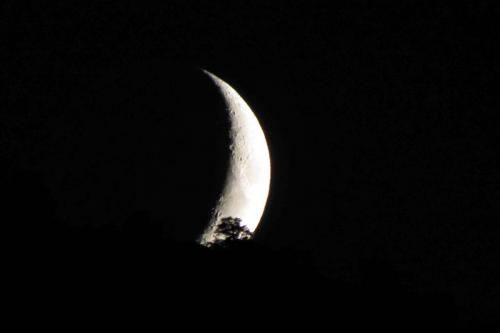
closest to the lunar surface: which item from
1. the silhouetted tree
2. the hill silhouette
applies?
the silhouetted tree

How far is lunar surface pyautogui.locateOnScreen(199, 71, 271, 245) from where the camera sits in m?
18.1

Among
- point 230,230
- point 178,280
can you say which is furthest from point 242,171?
point 178,280

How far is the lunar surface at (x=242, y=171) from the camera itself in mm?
18109

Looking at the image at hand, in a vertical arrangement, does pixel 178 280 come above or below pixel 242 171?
below

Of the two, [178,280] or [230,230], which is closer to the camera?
[178,280]

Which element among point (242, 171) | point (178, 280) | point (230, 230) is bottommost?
point (178, 280)

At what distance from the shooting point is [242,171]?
19047 millimetres

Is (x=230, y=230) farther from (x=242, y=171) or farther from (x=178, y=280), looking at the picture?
(x=178, y=280)

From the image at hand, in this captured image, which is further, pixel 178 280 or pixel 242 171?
pixel 242 171

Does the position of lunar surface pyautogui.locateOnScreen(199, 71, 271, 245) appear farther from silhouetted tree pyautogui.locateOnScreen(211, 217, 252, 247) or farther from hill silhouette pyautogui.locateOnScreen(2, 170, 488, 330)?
hill silhouette pyautogui.locateOnScreen(2, 170, 488, 330)

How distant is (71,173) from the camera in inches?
697

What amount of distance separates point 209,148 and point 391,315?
6.79 m

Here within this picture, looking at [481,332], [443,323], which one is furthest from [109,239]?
[481,332]

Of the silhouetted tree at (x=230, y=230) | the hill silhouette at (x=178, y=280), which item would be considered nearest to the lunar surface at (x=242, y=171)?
the silhouetted tree at (x=230, y=230)
